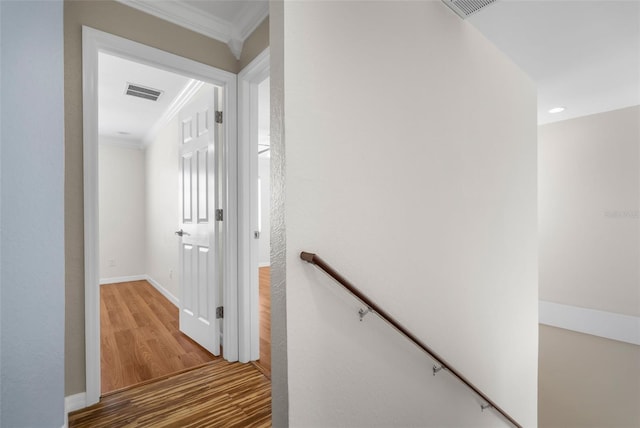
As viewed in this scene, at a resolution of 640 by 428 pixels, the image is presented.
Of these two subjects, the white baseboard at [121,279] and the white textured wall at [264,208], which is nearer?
the white baseboard at [121,279]

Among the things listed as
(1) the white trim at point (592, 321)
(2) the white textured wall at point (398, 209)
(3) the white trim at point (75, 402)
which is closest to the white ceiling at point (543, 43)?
(2) the white textured wall at point (398, 209)

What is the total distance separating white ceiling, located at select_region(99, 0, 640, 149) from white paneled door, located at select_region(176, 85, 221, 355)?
53 centimetres

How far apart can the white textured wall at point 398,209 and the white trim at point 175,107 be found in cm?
218

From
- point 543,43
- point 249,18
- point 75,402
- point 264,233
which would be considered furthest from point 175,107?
point 264,233

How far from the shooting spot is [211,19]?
2.15 metres

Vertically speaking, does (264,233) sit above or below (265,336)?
above

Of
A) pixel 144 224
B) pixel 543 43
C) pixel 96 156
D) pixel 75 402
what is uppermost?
pixel 543 43

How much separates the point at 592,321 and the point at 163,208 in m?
6.15

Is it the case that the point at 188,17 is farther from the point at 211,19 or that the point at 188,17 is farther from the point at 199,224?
the point at 199,224

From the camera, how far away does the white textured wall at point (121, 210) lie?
5152 mm

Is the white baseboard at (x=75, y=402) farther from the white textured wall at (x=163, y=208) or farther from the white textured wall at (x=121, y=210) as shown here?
the white textured wall at (x=121, y=210)

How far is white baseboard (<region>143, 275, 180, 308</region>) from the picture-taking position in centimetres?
388

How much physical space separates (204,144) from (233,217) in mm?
713

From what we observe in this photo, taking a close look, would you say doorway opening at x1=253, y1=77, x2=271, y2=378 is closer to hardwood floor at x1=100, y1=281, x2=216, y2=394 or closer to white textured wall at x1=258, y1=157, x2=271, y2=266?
white textured wall at x1=258, y1=157, x2=271, y2=266
